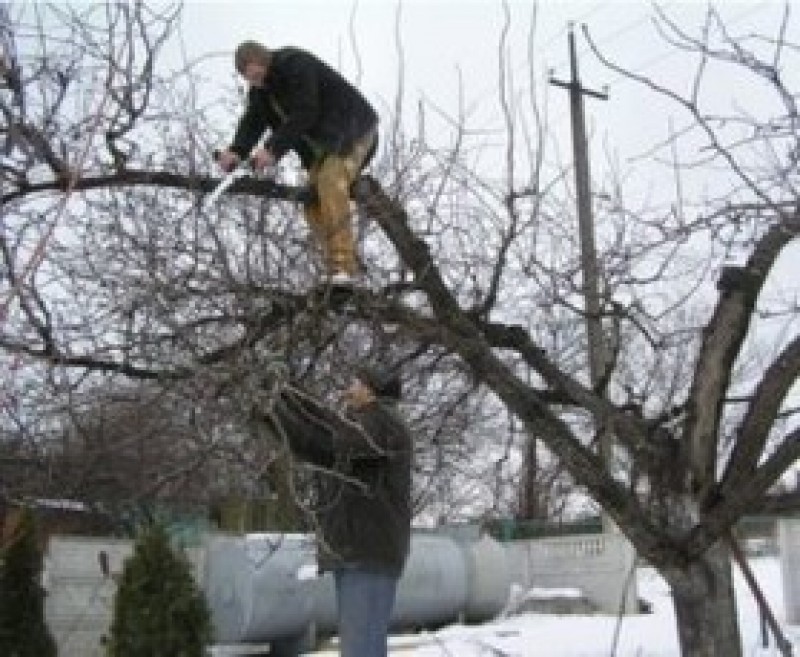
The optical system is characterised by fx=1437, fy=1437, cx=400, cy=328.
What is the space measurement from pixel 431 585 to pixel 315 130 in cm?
1399

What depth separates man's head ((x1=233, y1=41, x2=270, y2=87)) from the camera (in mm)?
6059

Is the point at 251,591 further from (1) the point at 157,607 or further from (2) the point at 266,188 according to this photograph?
(2) the point at 266,188

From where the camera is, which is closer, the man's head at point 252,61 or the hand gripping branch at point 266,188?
the hand gripping branch at point 266,188

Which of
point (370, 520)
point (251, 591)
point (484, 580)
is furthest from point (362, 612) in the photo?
point (484, 580)

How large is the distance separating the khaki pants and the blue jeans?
4.35ft

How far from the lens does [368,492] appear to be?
5898 millimetres

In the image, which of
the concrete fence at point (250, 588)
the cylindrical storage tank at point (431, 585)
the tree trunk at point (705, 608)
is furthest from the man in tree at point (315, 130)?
the cylindrical storage tank at point (431, 585)

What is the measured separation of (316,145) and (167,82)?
0.70 m

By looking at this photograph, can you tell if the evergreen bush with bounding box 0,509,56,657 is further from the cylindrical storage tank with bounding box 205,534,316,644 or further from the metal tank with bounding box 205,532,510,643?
the cylindrical storage tank with bounding box 205,534,316,644

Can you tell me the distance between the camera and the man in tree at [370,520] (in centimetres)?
578

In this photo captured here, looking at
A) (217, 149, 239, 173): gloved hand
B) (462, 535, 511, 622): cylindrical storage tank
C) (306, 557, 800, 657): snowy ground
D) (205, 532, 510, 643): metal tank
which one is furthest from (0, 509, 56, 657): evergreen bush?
(462, 535, 511, 622): cylindrical storage tank

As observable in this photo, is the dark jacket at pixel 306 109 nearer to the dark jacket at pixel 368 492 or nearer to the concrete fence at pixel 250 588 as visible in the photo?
the dark jacket at pixel 368 492

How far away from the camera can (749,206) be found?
576 centimetres

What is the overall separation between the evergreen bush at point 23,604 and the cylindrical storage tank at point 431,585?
Result: 260 inches
